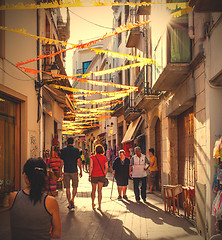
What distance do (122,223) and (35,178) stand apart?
18.2 feet

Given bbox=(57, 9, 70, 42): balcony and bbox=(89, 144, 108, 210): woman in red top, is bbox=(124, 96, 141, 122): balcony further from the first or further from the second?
bbox=(89, 144, 108, 210): woman in red top

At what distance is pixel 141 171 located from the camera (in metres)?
12.2

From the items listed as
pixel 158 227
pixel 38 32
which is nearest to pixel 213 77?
pixel 158 227

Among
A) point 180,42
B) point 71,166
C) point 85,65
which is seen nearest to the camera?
point 180,42

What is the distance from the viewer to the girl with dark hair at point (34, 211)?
3.17 metres

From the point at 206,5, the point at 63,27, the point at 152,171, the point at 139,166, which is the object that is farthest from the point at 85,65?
the point at 206,5

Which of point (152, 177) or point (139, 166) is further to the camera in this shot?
point (152, 177)

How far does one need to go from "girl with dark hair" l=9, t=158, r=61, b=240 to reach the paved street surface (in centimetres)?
389

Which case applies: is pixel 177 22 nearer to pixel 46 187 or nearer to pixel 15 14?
pixel 15 14

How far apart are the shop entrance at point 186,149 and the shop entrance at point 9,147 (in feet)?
15.5

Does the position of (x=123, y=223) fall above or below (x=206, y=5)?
below

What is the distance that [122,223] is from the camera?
841 centimetres

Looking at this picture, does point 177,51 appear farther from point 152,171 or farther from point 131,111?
point 131,111

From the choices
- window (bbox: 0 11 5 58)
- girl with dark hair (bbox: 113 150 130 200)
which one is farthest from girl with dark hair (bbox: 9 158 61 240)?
girl with dark hair (bbox: 113 150 130 200)
